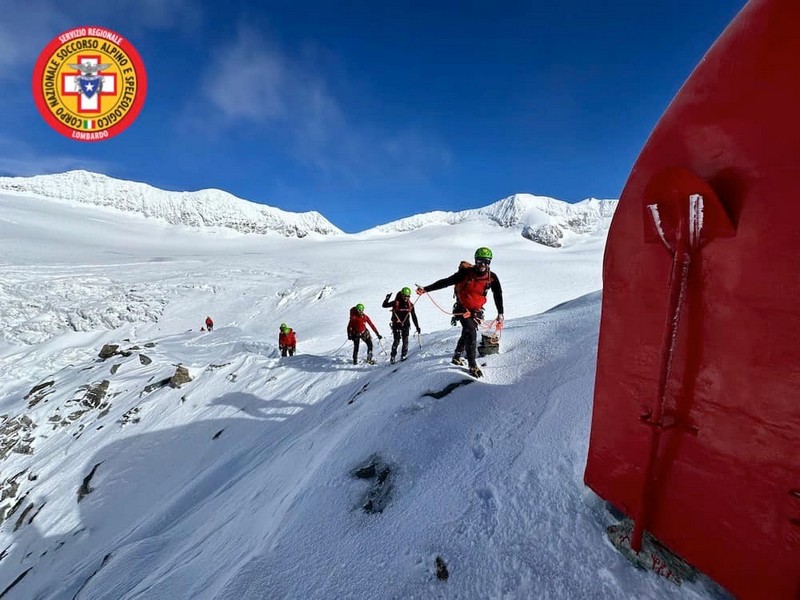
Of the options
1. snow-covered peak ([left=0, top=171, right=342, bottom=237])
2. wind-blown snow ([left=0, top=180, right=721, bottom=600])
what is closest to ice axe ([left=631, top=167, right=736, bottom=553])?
wind-blown snow ([left=0, top=180, right=721, bottom=600])

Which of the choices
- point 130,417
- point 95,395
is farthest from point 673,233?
point 95,395

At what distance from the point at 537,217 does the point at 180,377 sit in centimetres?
14021

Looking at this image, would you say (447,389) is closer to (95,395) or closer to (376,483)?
(376,483)

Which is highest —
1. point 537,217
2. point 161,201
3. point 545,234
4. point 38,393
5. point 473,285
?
point 161,201

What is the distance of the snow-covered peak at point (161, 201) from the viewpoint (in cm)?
→ 11912

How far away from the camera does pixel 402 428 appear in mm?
3826

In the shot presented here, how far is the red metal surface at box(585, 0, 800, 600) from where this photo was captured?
1.41 metres

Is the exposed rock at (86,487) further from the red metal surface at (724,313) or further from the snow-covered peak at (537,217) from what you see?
the snow-covered peak at (537,217)

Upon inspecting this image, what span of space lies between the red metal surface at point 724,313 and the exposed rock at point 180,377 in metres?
14.0

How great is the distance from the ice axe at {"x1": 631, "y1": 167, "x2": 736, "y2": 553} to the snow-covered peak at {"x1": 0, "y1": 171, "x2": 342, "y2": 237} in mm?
126962

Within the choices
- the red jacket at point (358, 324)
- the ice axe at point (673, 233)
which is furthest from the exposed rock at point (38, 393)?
the ice axe at point (673, 233)

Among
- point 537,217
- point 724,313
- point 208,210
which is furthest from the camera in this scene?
point 537,217

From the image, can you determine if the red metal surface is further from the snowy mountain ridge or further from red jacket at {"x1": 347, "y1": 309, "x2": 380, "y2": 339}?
the snowy mountain ridge

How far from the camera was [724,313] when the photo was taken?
1604 millimetres
